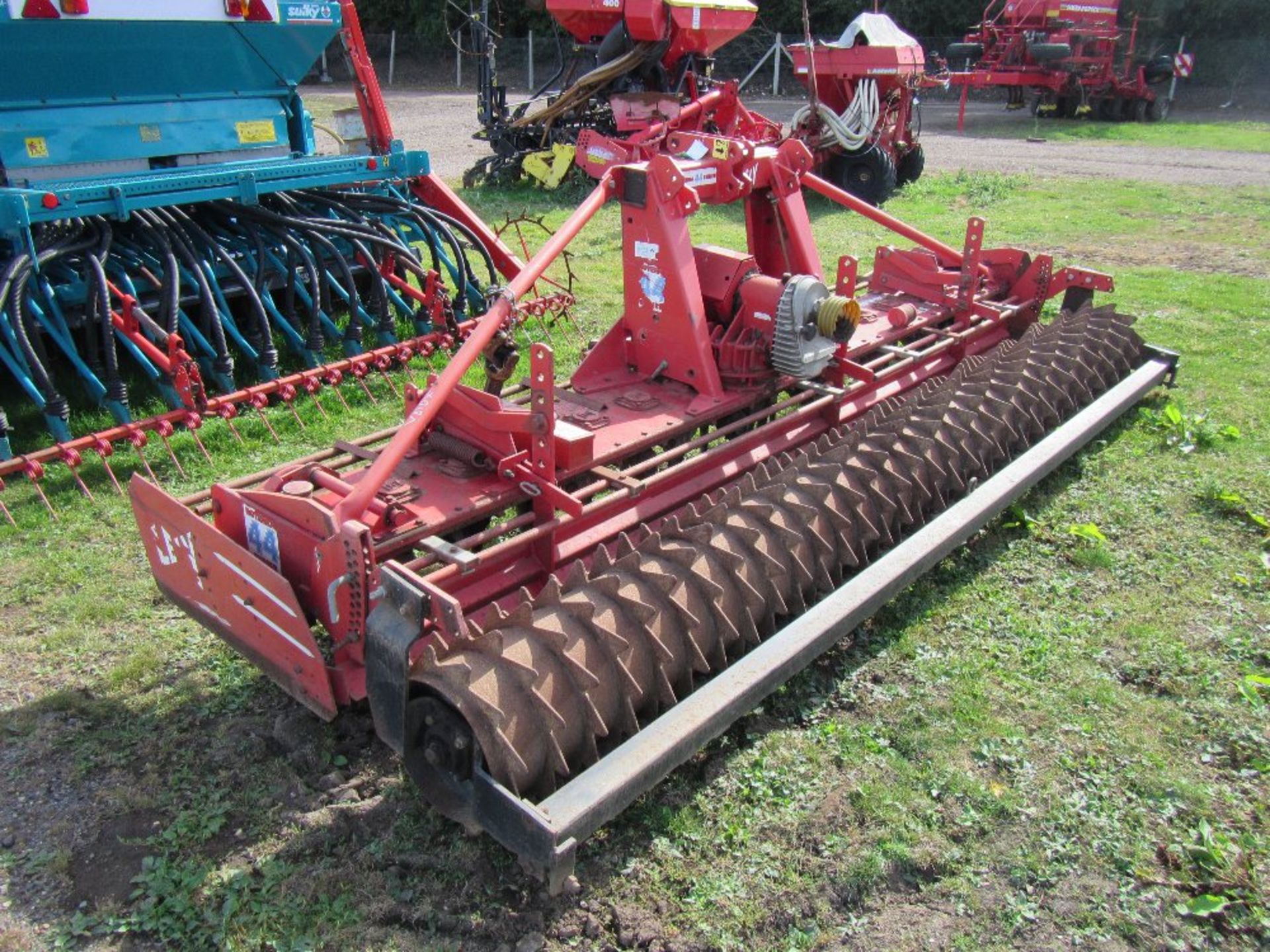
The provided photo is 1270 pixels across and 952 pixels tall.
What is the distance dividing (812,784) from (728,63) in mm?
29866

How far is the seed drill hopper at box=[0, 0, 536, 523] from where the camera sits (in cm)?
554

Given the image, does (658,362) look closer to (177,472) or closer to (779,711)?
(779,711)

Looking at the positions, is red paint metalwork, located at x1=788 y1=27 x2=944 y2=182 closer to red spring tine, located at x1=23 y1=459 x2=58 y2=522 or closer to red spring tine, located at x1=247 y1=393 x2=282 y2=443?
red spring tine, located at x1=247 y1=393 x2=282 y2=443

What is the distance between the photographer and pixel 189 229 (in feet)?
21.3

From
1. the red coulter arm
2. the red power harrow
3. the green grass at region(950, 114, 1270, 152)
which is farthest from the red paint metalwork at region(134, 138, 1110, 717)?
the red power harrow

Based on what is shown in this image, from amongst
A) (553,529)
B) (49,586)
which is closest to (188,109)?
(49,586)

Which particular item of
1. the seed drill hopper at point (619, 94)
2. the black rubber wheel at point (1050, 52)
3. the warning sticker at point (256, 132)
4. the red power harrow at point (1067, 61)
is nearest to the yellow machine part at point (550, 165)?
the seed drill hopper at point (619, 94)

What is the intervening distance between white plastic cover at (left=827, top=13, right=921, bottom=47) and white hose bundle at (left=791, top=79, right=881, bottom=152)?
501 millimetres

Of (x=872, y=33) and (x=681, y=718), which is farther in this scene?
(x=872, y=33)

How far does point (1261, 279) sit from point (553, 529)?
363 inches

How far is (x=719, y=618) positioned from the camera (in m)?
3.46

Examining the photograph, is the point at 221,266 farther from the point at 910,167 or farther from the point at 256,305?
the point at 910,167

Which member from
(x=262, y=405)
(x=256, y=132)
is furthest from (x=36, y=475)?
(x=256, y=132)

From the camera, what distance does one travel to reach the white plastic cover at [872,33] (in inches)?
484
